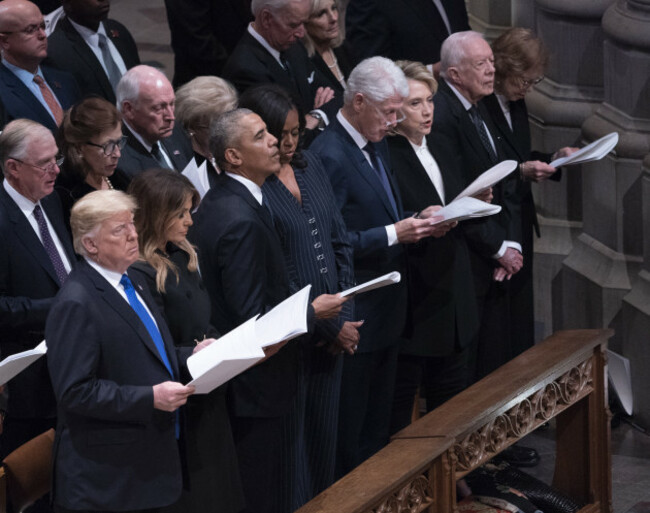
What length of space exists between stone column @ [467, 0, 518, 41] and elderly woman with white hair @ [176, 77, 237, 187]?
10.3ft

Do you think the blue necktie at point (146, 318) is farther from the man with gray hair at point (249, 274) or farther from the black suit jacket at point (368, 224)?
the black suit jacket at point (368, 224)

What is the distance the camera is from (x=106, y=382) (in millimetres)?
3938

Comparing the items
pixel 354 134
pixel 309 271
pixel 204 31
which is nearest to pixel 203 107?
pixel 354 134

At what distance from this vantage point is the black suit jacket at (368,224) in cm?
509

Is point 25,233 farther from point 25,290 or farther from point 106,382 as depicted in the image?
point 106,382

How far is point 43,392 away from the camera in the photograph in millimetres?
4598

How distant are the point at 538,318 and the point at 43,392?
3.38 meters

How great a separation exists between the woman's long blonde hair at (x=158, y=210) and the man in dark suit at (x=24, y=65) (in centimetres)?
110

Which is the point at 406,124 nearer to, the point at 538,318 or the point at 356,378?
the point at 356,378

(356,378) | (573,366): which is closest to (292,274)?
(356,378)

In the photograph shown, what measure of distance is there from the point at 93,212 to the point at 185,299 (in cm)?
48

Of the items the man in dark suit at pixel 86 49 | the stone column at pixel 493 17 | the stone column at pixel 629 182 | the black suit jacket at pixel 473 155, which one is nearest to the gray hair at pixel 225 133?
the black suit jacket at pixel 473 155

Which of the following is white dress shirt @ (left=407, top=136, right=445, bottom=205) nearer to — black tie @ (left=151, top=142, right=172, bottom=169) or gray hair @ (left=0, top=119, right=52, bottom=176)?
black tie @ (left=151, top=142, right=172, bottom=169)

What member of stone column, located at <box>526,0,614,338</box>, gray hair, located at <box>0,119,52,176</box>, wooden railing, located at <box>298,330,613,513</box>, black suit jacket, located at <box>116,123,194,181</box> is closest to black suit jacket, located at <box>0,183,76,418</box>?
gray hair, located at <box>0,119,52,176</box>
